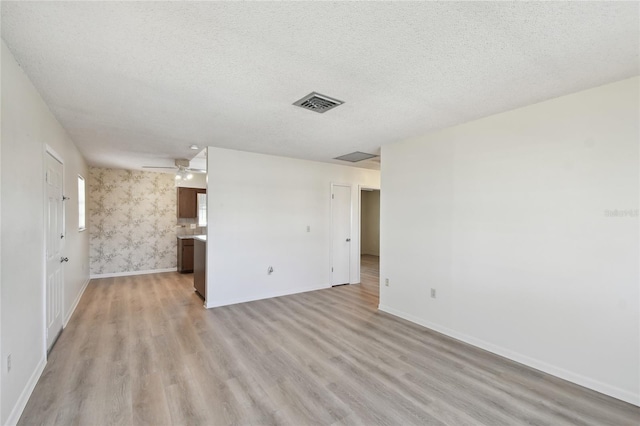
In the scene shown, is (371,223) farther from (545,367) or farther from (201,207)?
(545,367)

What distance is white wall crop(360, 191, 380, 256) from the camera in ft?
33.7

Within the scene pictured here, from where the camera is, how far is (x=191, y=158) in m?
5.50

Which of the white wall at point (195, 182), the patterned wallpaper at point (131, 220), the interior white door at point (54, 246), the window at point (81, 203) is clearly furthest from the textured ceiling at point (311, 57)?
the white wall at point (195, 182)

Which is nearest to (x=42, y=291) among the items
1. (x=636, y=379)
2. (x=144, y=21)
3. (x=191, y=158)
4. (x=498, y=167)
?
(x=144, y=21)

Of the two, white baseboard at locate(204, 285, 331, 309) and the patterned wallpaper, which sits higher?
the patterned wallpaper

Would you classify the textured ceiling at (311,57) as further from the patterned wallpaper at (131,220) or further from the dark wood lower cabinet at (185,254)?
the dark wood lower cabinet at (185,254)

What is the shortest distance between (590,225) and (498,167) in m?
0.93

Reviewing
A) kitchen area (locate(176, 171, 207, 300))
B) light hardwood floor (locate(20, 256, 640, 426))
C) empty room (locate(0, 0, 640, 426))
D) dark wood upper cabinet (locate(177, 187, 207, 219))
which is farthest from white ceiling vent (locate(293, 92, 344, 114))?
dark wood upper cabinet (locate(177, 187, 207, 219))

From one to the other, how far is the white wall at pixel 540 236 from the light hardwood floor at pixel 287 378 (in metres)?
0.31

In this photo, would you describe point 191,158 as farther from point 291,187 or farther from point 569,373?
point 569,373

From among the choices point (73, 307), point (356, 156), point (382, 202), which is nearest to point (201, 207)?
point (73, 307)

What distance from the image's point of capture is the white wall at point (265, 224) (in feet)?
15.0

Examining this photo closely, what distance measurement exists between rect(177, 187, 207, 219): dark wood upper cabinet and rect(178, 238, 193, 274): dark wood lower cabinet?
70 cm

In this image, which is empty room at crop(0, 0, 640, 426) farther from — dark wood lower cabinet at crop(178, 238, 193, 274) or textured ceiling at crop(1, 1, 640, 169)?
dark wood lower cabinet at crop(178, 238, 193, 274)
